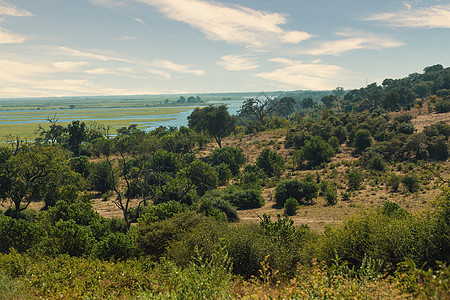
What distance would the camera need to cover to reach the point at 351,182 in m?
41.7

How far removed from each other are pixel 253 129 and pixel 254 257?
7640 cm

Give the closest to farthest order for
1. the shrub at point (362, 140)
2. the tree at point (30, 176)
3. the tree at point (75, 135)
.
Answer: the tree at point (30, 176) → the shrub at point (362, 140) → the tree at point (75, 135)

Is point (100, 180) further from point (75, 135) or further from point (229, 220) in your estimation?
point (75, 135)

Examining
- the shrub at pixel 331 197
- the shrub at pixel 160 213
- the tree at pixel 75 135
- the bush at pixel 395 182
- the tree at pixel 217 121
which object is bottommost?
the shrub at pixel 331 197

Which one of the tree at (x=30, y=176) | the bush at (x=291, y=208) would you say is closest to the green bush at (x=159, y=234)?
the bush at (x=291, y=208)

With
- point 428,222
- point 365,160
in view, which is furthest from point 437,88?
point 428,222

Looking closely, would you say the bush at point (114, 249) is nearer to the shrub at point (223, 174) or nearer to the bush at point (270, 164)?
the shrub at point (223, 174)

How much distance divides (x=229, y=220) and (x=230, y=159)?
24390 millimetres

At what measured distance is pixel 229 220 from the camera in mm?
32156

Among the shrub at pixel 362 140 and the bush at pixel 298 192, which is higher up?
the shrub at pixel 362 140

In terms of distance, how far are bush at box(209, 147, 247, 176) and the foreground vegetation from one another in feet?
0.97

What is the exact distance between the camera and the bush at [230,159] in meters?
55.1

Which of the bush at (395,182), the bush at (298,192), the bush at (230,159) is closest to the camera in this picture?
the bush at (298,192)

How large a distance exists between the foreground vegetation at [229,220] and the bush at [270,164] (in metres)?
0.26
